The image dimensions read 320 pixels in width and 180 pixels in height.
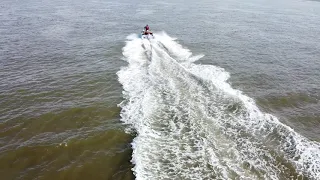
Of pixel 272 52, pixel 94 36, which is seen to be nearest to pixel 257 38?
pixel 272 52

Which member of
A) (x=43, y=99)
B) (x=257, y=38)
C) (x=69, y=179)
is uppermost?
(x=257, y=38)

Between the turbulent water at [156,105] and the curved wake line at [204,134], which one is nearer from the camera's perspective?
the curved wake line at [204,134]

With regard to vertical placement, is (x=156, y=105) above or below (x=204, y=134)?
above

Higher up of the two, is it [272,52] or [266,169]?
[272,52]

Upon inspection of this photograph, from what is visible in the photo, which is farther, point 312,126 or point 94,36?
point 94,36

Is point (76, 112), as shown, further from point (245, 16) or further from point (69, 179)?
point (245, 16)

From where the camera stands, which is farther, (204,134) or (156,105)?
(156,105)

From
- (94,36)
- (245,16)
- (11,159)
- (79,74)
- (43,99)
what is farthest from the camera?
(245,16)

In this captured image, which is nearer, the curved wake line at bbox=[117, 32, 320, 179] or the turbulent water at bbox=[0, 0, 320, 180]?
the curved wake line at bbox=[117, 32, 320, 179]
